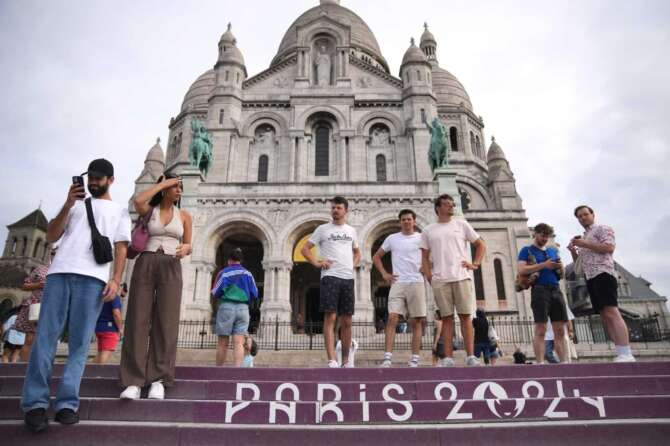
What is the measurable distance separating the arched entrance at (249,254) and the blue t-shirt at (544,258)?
14949mm

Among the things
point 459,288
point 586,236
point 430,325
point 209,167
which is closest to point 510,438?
point 459,288

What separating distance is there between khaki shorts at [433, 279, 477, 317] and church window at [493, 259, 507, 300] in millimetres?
19867

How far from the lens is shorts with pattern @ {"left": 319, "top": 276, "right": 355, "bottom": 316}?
22.4 feet

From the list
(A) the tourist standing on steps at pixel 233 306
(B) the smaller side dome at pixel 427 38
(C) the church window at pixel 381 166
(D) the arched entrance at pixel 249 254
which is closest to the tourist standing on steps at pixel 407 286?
(A) the tourist standing on steps at pixel 233 306

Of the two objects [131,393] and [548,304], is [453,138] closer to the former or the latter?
[548,304]

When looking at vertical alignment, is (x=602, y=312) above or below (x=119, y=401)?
above

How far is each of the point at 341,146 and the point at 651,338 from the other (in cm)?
1710

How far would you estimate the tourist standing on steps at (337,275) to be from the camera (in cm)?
683

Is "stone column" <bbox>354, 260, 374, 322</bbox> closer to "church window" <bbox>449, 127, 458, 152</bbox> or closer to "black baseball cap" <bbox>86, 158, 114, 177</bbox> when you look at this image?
"black baseball cap" <bbox>86, 158, 114, 177</bbox>

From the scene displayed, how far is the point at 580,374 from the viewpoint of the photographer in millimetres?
5621

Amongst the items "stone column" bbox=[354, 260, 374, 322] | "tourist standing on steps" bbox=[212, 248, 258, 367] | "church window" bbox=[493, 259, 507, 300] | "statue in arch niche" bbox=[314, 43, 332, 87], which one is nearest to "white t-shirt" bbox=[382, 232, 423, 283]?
"tourist standing on steps" bbox=[212, 248, 258, 367]

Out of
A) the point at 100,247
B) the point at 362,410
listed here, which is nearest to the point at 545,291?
the point at 362,410

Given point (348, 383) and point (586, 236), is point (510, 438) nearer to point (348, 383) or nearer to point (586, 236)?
point (348, 383)

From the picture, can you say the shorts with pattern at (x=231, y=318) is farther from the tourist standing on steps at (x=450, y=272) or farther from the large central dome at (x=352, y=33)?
the large central dome at (x=352, y=33)
